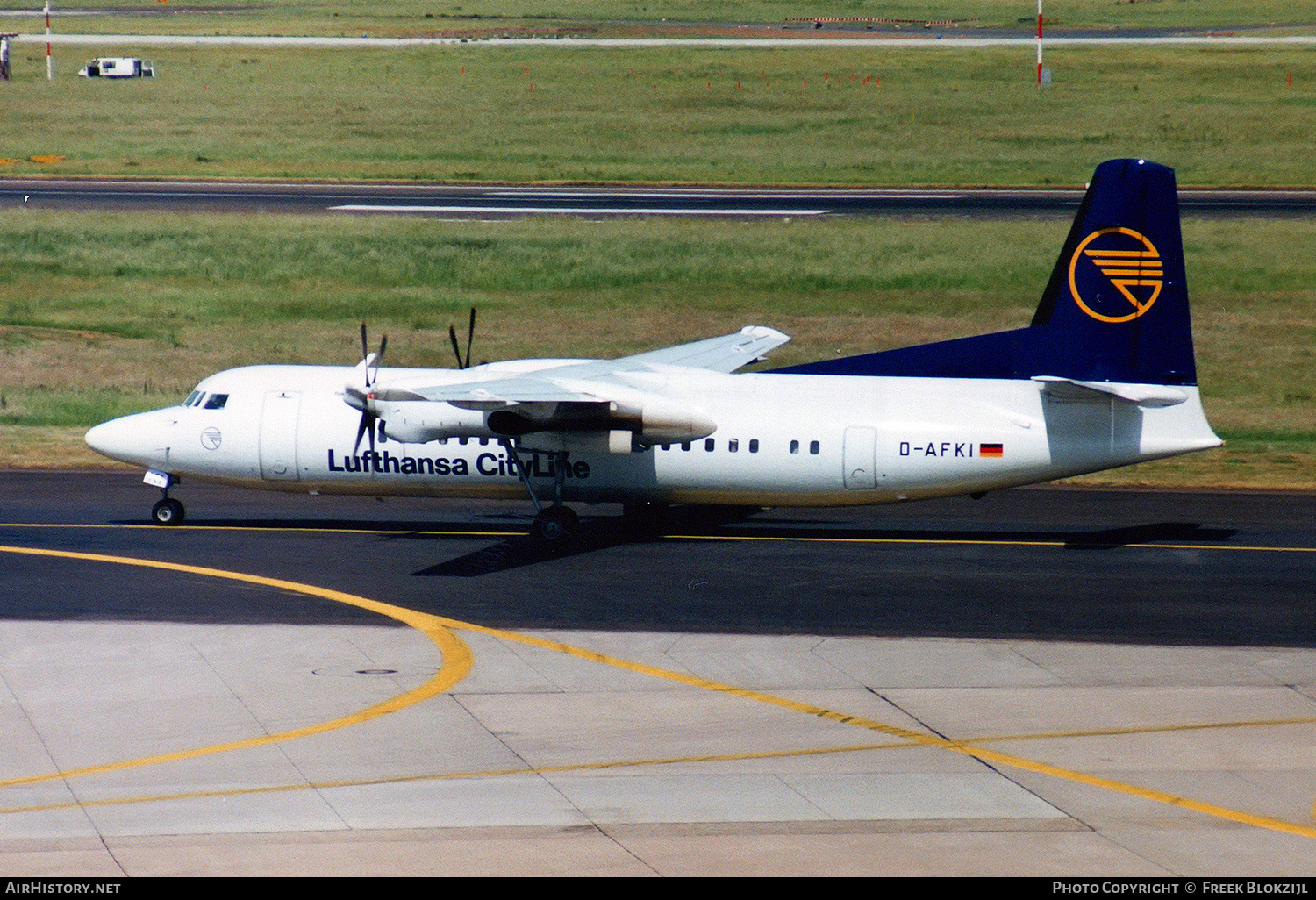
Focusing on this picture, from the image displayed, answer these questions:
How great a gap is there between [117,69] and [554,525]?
8883 cm

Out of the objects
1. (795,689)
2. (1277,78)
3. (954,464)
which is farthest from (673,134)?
(795,689)

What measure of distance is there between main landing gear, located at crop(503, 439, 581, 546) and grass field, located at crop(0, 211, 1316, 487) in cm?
1796

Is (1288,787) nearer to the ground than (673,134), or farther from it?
nearer to the ground

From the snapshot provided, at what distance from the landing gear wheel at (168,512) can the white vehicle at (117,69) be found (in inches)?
3282

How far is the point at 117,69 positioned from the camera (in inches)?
4218

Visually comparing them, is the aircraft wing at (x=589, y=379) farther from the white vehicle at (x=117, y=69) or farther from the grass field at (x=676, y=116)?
the white vehicle at (x=117, y=69)

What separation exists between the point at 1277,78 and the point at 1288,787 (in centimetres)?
9013

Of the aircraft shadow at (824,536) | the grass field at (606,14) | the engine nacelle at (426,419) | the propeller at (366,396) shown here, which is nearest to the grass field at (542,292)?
the aircraft shadow at (824,536)

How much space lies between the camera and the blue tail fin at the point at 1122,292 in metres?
28.3

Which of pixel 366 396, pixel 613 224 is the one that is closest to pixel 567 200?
pixel 613 224

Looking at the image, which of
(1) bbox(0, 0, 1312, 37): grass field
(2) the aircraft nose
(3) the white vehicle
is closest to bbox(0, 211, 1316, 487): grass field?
(2) the aircraft nose

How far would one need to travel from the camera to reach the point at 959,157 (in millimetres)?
81438

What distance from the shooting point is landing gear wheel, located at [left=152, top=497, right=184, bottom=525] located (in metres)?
31.3

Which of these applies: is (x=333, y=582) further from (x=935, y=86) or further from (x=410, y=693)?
(x=935, y=86)
